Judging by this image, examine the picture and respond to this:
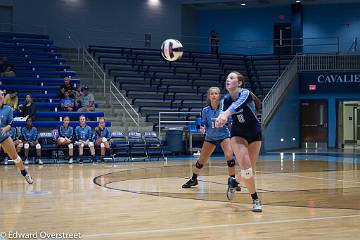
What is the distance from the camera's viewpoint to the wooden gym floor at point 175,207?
714 centimetres

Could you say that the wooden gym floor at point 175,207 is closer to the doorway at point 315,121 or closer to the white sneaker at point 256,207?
the white sneaker at point 256,207

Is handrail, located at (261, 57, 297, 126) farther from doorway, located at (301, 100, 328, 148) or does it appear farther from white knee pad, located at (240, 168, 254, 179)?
white knee pad, located at (240, 168, 254, 179)

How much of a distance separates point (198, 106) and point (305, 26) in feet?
33.3

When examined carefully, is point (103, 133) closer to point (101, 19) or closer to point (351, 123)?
point (101, 19)

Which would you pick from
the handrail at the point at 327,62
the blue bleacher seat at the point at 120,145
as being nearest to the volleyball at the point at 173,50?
the blue bleacher seat at the point at 120,145

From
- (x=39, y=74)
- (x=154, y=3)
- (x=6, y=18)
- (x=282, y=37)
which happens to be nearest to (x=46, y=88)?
(x=39, y=74)

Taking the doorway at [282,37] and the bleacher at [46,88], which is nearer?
the bleacher at [46,88]

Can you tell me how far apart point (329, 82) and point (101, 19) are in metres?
11.9

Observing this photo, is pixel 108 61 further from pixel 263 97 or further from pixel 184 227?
pixel 184 227

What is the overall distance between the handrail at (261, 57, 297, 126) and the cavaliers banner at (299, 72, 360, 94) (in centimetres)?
101

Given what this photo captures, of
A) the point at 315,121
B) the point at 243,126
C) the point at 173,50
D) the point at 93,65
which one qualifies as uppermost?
the point at 93,65

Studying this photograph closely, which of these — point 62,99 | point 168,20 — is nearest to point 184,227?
point 62,99

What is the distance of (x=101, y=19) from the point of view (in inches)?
1235

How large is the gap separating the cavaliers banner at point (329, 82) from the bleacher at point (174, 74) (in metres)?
1.43
